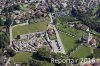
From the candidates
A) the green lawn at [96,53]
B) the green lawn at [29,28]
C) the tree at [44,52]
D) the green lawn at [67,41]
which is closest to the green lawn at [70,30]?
the green lawn at [67,41]

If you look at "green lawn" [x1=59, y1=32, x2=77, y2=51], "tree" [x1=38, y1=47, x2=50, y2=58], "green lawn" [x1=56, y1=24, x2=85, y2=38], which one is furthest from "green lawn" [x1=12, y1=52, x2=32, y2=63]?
"green lawn" [x1=56, y1=24, x2=85, y2=38]

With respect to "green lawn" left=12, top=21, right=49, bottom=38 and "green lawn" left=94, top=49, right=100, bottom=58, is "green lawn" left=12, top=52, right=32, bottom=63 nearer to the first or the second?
"green lawn" left=12, top=21, right=49, bottom=38

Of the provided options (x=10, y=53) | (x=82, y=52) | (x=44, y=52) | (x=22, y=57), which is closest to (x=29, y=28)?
(x=10, y=53)

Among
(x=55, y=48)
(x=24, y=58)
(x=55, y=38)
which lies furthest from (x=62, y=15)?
(x=24, y=58)

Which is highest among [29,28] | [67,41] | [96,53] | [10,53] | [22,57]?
[10,53]

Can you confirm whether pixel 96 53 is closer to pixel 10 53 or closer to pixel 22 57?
pixel 22 57

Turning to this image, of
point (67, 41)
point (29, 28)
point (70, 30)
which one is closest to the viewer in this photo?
point (67, 41)

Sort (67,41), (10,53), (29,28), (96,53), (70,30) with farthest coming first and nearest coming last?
(29,28) < (70,30) < (67,41) < (96,53) < (10,53)
